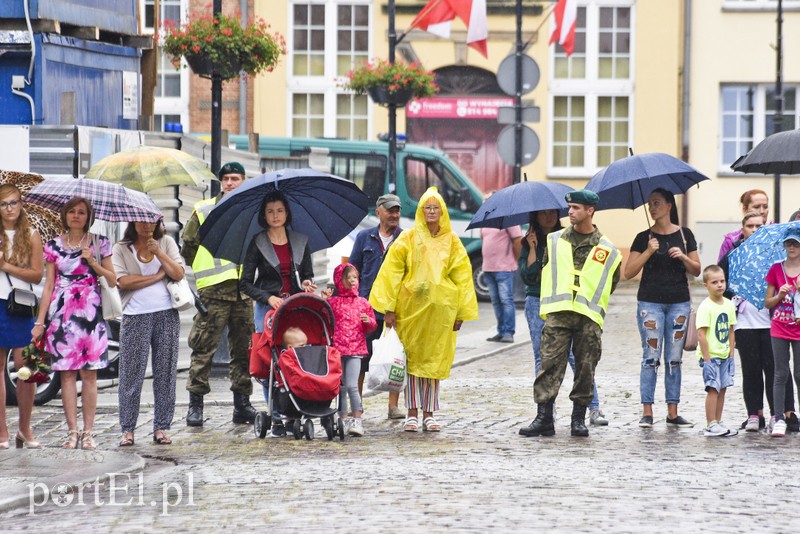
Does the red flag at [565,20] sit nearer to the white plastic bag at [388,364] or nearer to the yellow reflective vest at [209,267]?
the yellow reflective vest at [209,267]

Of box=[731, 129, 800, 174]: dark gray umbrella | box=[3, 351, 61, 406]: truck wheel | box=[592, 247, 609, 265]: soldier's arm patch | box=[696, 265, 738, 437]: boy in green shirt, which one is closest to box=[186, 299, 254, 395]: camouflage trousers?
box=[3, 351, 61, 406]: truck wheel

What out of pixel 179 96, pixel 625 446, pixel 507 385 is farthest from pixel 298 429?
pixel 179 96

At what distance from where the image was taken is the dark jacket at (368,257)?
12.8 meters

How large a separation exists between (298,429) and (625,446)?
2247mm

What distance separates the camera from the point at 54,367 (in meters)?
10.5

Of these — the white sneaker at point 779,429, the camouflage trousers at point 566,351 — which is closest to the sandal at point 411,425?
the camouflage trousers at point 566,351

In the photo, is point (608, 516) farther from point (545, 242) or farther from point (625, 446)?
point (545, 242)

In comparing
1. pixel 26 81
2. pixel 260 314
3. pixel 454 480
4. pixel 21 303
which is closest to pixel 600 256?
pixel 260 314

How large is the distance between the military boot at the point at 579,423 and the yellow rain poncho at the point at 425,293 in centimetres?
103

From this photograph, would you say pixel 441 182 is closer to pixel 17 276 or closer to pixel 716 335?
pixel 716 335

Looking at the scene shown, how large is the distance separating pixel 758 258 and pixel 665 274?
2.22 feet

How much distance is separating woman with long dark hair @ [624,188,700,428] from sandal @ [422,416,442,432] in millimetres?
1500

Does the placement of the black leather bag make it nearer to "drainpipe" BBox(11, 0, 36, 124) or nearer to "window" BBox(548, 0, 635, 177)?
"drainpipe" BBox(11, 0, 36, 124)

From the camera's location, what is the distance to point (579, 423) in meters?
11.2
